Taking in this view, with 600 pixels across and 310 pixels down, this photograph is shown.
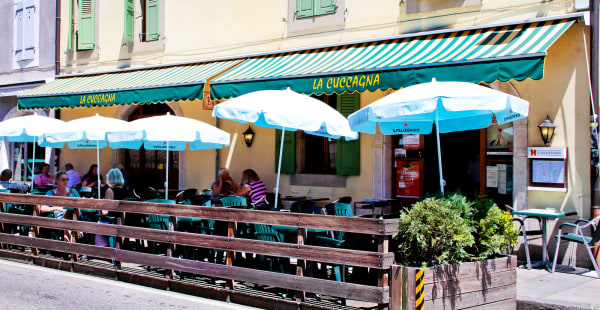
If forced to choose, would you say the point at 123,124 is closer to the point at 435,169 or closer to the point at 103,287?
the point at 103,287

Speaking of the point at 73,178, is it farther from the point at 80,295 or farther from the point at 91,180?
the point at 80,295

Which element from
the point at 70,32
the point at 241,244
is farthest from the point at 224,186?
the point at 70,32

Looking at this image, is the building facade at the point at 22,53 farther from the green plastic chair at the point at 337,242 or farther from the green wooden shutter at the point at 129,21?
the green plastic chair at the point at 337,242

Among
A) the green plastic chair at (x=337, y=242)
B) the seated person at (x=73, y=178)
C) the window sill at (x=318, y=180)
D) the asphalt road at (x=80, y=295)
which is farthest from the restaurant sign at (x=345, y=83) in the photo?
the seated person at (x=73, y=178)

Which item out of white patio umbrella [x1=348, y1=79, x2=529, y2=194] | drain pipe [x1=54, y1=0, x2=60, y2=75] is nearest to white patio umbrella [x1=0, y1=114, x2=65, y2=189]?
drain pipe [x1=54, y1=0, x2=60, y2=75]

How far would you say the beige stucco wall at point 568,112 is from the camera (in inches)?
313

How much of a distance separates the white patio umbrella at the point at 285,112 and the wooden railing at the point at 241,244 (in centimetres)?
123

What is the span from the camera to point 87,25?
14828 millimetres

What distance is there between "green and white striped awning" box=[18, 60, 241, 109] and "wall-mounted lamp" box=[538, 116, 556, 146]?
5.85 metres

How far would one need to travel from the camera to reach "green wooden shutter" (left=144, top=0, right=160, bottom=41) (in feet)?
44.1

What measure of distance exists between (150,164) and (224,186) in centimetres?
376

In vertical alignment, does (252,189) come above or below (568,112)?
below

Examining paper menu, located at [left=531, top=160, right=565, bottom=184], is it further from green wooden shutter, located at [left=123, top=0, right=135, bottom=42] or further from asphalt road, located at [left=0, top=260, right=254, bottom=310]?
green wooden shutter, located at [left=123, top=0, right=135, bottom=42]

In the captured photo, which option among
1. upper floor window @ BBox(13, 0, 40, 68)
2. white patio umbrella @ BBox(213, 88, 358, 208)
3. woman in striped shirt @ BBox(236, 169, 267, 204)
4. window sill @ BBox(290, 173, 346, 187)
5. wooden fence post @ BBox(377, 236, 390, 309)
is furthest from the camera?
upper floor window @ BBox(13, 0, 40, 68)
